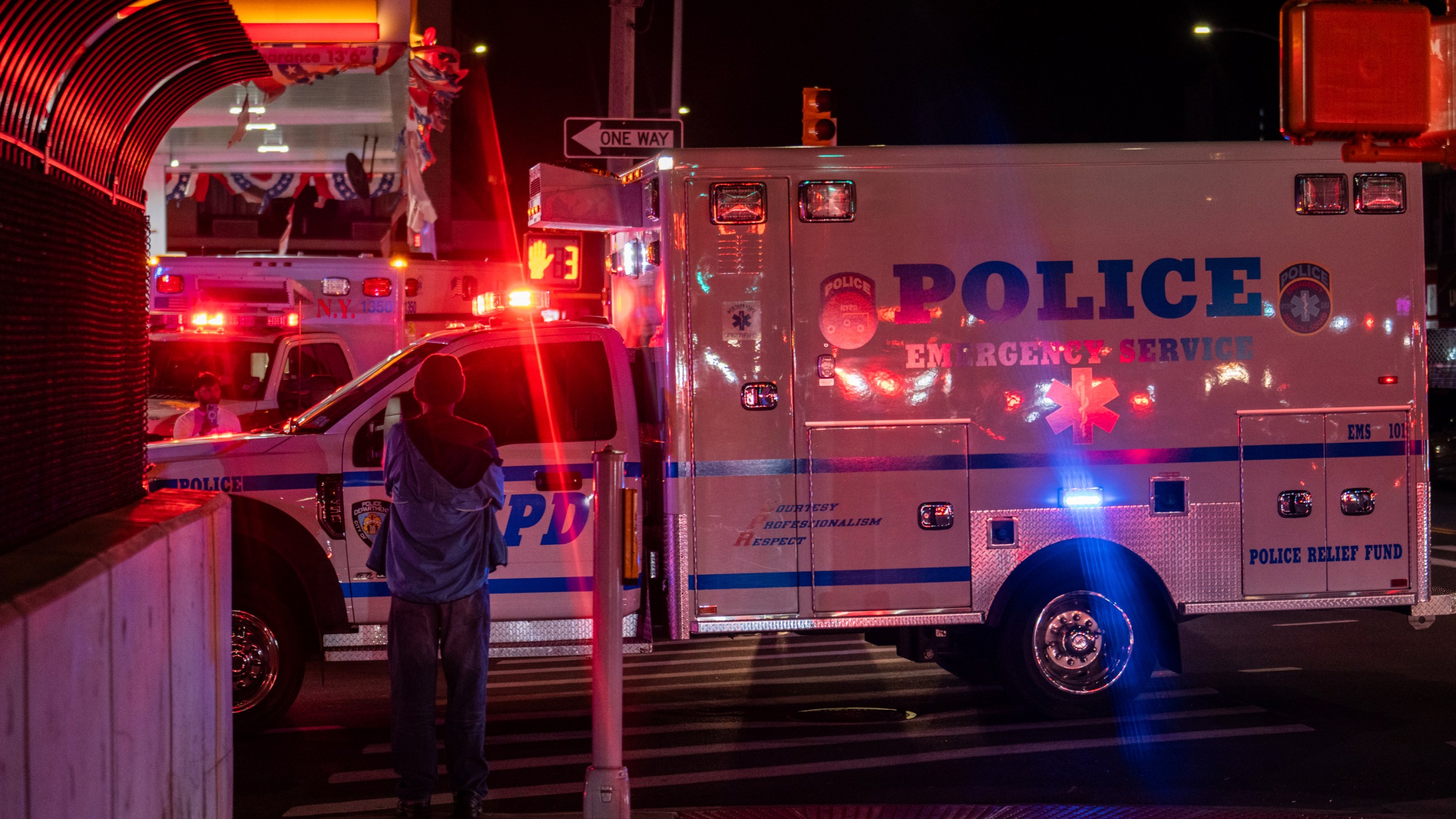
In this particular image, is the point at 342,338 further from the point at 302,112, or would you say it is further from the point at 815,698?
the point at 815,698

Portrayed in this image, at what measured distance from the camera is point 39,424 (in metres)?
3.65

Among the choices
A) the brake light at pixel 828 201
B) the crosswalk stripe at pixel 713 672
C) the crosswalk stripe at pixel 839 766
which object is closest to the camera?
the crosswalk stripe at pixel 839 766

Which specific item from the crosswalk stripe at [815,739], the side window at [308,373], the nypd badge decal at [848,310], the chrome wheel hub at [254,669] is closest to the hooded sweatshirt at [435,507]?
the crosswalk stripe at [815,739]

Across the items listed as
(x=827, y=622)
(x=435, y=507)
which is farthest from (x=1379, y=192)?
(x=435, y=507)

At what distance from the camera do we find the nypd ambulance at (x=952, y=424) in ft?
22.4

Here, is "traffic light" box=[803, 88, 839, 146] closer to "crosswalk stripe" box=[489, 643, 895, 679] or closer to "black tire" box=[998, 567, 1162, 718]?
"crosswalk stripe" box=[489, 643, 895, 679]

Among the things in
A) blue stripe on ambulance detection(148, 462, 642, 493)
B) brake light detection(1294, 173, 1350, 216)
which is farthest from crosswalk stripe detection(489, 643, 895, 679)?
brake light detection(1294, 173, 1350, 216)

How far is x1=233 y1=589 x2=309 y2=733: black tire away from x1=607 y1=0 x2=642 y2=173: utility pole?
8324 millimetres

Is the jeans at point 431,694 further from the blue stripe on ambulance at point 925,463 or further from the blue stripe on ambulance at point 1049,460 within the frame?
the blue stripe on ambulance at point 1049,460

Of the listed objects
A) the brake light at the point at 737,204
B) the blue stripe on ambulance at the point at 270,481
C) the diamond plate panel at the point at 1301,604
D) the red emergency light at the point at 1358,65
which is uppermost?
the red emergency light at the point at 1358,65

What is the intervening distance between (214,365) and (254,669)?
6238 mm

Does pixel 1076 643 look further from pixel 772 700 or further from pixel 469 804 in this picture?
pixel 469 804

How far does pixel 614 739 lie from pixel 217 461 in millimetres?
3329

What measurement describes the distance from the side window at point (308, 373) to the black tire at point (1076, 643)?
6401 mm
